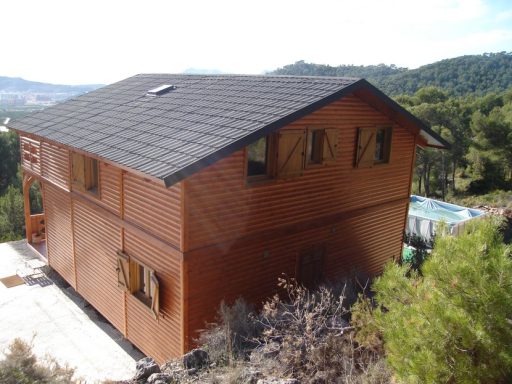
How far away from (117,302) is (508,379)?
343 inches

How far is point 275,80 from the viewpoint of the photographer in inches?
430

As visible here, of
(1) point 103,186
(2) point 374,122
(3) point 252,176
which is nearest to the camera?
(3) point 252,176

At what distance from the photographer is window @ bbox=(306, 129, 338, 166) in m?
9.99

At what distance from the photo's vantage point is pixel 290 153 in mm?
9273

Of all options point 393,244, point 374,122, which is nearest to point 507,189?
point 393,244

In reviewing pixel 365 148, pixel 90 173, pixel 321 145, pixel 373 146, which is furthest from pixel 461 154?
pixel 90 173

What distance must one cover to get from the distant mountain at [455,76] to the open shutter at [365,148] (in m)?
50.6

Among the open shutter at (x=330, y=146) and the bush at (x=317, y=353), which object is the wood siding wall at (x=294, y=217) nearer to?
the open shutter at (x=330, y=146)

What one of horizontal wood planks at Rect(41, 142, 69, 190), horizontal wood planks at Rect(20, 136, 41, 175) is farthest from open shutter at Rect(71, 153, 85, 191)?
horizontal wood planks at Rect(20, 136, 41, 175)

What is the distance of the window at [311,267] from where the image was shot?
1046 cm

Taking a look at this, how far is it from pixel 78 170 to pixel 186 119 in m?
3.65

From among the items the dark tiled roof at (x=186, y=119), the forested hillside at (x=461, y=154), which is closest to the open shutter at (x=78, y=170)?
the dark tiled roof at (x=186, y=119)

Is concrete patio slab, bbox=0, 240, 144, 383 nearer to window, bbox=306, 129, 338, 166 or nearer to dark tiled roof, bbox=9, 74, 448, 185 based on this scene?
dark tiled roof, bbox=9, 74, 448, 185

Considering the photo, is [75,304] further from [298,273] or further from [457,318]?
[457,318]
